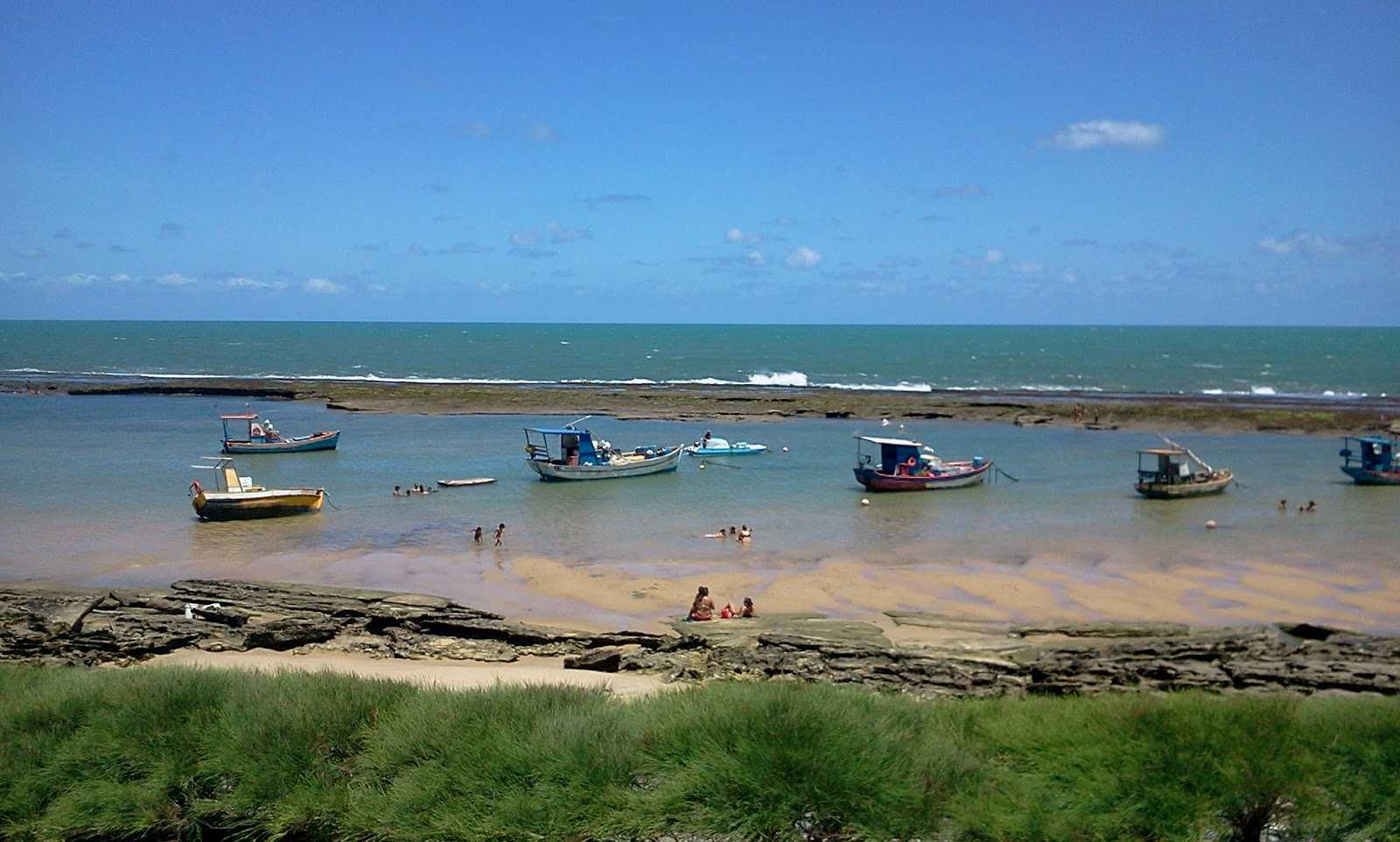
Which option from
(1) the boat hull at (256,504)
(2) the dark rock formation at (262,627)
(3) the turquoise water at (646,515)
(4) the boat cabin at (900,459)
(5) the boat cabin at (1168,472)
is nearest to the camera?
(2) the dark rock formation at (262,627)

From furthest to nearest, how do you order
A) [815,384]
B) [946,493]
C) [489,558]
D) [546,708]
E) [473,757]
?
[815,384], [946,493], [489,558], [546,708], [473,757]

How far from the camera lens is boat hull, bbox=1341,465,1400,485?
3375 centimetres

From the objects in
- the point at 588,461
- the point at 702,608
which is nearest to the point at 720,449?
the point at 588,461

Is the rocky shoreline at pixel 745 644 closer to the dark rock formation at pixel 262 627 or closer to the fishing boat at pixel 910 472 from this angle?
the dark rock formation at pixel 262 627

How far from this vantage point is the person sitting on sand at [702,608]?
18078mm

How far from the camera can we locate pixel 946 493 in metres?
33.8

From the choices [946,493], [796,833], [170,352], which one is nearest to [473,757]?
[796,833]

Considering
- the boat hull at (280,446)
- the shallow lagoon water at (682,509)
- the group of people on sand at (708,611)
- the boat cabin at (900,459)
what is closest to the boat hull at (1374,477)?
the shallow lagoon water at (682,509)

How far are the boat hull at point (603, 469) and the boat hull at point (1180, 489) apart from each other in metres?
15.0

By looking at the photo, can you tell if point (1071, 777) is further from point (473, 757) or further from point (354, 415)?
point (354, 415)

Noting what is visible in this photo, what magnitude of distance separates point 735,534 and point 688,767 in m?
17.9

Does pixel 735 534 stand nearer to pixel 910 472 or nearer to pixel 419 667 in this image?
pixel 910 472

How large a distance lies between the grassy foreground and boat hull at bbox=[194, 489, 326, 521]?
19880 millimetres

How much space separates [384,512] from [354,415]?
28.7 meters
